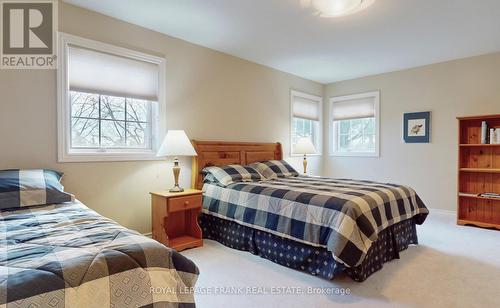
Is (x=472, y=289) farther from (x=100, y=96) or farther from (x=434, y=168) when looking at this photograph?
(x=100, y=96)

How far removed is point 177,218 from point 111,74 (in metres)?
1.67

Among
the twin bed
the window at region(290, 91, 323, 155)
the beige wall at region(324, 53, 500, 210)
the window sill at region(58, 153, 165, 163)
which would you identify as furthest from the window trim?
the beige wall at region(324, 53, 500, 210)

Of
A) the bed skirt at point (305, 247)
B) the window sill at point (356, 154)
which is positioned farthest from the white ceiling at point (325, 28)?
the bed skirt at point (305, 247)

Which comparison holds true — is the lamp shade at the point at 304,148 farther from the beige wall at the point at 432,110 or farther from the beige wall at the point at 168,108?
the beige wall at the point at 432,110

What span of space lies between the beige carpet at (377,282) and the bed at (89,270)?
965 millimetres

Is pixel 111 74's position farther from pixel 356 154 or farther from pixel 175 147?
pixel 356 154

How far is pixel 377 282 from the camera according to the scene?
7.32ft

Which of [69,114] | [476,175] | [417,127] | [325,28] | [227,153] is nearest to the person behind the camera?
[69,114]

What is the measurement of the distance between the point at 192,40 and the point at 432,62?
3583 millimetres

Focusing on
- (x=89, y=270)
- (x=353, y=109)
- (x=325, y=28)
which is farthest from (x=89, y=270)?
(x=353, y=109)

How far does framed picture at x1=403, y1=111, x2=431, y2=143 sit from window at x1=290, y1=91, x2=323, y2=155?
1555 mm

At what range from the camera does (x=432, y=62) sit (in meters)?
4.32

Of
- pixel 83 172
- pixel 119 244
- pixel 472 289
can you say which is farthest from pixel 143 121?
pixel 472 289

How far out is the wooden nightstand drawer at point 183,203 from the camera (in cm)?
280
